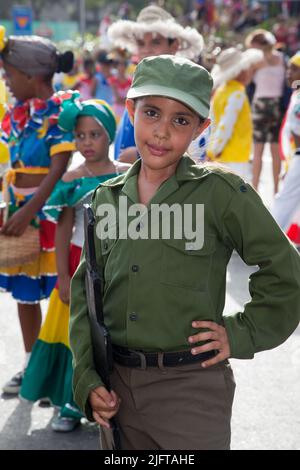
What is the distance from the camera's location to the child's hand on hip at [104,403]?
7.45 ft

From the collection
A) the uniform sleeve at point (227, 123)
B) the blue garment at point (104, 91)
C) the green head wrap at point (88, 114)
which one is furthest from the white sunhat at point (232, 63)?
the blue garment at point (104, 91)

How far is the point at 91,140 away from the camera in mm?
3703

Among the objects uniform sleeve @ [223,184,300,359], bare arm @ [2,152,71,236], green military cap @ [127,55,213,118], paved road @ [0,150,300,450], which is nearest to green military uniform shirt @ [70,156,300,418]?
uniform sleeve @ [223,184,300,359]

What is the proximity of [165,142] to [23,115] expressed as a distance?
218cm

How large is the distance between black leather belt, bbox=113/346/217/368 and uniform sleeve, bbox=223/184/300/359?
115 mm

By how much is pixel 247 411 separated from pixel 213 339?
81.7 inches

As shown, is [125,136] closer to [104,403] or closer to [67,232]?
[67,232]

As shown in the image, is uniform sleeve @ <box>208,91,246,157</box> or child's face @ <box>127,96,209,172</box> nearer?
child's face @ <box>127,96,209,172</box>

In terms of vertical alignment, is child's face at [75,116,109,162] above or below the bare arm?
above

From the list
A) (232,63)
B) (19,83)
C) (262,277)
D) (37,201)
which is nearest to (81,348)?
(262,277)

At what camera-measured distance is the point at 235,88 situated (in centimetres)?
731

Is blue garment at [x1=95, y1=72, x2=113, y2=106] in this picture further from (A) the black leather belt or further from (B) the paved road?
(A) the black leather belt

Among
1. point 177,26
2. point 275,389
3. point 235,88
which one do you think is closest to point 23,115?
point 177,26

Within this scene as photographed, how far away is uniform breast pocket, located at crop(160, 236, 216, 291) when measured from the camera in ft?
7.35
